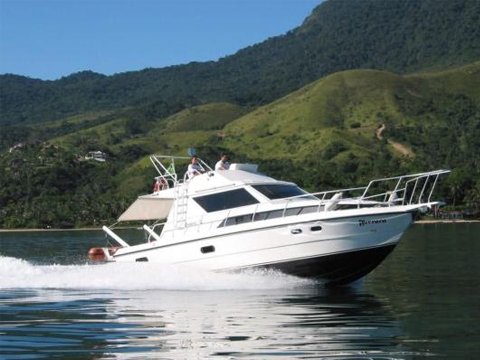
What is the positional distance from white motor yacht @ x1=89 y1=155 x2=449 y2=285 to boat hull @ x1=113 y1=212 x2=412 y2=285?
25 mm

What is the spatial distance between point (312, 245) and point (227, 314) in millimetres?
4602

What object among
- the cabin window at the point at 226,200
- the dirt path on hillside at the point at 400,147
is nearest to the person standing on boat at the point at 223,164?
the cabin window at the point at 226,200

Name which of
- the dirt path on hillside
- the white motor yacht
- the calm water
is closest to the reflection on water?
the calm water

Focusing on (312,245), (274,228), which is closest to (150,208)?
(274,228)

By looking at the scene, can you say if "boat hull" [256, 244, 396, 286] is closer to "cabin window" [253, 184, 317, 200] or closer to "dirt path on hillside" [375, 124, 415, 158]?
"cabin window" [253, 184, 317, 200]

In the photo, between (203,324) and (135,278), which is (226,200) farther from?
(203,324)

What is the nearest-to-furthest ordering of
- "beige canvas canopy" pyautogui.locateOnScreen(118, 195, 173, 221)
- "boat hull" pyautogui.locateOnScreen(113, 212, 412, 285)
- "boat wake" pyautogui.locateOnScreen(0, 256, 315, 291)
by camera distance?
"boat hull" pyautogui.locateOnScreen(113, 212, 412, 285) → "boat wake" pyautogui.locateOnScreen(0, 256, 315, 291) → "beige canvas canopy" pyautogui.locateOnScreen(118, 195, 173, 221)

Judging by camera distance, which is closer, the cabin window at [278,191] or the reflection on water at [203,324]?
the reflection on water at [203,324]

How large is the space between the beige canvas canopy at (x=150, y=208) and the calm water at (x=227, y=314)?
2313mm

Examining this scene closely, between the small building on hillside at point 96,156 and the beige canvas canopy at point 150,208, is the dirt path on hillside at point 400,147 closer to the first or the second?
the small building on hillside at point 96,156

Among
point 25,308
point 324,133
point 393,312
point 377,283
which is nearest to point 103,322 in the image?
point 25,308

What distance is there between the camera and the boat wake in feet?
70.8

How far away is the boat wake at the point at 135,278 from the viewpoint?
21.6 meters

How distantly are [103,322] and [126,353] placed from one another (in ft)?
11.3
